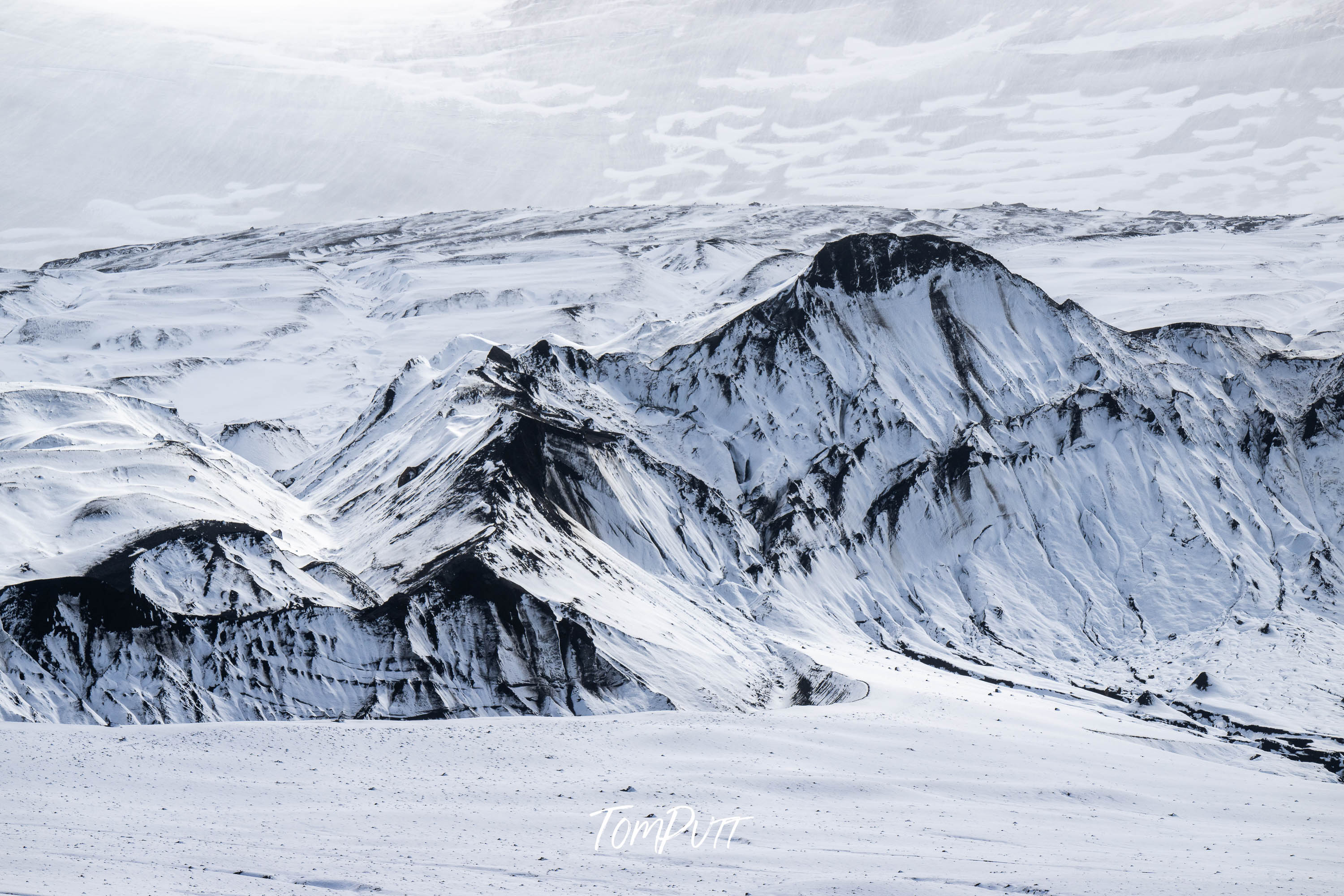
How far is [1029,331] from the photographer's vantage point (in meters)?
84.1

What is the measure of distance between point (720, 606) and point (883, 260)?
36.1m

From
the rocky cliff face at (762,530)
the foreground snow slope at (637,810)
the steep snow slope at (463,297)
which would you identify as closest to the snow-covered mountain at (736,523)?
the rocky cliff face at (762,530)

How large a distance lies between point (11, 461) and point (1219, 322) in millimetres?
108709

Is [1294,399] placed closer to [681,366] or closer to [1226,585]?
[1226,585]

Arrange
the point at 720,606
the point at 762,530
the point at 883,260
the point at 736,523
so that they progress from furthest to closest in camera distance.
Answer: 1. the point at 883,260
2. the point at 762,530
3. the point at 736,523
4. the point at 720,606

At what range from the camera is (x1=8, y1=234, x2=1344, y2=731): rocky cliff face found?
134 feet

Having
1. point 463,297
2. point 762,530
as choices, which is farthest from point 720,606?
point 463,297

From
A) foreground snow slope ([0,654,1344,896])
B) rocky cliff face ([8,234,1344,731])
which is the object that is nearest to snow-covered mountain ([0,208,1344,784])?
rocky cliff face ([8,234,1344,731])

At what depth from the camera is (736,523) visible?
6738cm

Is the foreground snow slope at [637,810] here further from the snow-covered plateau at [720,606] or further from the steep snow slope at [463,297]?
the steep snow slope at [463,297]

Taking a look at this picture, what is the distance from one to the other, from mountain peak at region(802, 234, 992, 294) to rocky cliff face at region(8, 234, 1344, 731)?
244 millimetres

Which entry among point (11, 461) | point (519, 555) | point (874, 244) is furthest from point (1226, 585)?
point (11, 461)

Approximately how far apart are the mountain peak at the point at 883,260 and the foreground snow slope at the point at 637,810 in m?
47.5

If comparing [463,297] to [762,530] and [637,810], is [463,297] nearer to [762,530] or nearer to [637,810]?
[762,530]
